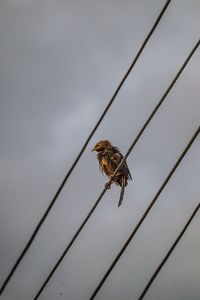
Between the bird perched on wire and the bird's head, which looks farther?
the bird's head

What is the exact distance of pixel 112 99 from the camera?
7.31 m

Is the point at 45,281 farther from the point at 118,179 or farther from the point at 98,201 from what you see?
the point at 118,179

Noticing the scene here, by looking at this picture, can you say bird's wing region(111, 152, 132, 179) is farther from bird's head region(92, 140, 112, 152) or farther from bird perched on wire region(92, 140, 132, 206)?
bird's head region(92, 140, 112, 152)

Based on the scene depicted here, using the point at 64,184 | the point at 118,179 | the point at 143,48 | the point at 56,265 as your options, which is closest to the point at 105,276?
the point at 56,265

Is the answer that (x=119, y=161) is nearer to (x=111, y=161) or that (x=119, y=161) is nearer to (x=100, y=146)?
(x=111, y=161)

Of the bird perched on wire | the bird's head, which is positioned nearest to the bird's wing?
the bird perched on wire

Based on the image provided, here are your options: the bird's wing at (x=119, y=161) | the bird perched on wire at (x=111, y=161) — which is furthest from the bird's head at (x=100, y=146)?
the bird's wing at (x=119, y=161)

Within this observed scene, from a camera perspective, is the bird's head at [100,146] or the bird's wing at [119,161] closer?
the bird's wing at [119,161]

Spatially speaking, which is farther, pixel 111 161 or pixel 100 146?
pixel 100 146

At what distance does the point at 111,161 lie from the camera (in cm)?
1337

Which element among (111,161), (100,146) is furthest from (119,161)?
(100,146)

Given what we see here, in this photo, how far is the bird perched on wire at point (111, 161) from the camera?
42.5 feet

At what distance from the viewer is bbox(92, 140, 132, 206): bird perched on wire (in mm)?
12969

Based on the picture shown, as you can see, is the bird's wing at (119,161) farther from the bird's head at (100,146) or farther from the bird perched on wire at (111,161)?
the bird's head at (100,146)
